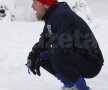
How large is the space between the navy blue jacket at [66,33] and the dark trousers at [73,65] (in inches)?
2.1

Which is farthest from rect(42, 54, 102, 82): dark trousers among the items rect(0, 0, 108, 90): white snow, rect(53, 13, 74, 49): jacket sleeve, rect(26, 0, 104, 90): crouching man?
rect(0, 0, 108, 90): white snow

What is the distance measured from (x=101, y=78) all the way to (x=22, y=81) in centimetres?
97

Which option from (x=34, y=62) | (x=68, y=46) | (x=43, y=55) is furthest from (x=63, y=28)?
(x=34, y=62)

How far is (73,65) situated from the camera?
4.29 m

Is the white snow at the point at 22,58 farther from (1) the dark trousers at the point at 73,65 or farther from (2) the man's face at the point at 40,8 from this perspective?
(2) the man's face at the point at 40,8

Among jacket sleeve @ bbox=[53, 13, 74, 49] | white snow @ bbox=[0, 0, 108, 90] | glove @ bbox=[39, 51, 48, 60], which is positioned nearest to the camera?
jacket sleeve @ bbox=[53, 13, 74, 49]

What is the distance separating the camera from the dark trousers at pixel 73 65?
4.23m

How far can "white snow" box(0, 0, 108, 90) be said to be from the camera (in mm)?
5238

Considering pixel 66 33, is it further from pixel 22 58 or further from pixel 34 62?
pixel 22 58

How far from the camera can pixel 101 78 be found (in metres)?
5.48

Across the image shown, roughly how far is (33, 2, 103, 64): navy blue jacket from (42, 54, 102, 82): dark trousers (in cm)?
5

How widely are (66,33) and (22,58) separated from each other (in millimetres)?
2207

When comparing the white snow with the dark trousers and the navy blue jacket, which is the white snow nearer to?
the dark trousers

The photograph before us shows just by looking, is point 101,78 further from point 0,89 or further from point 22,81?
point 0,89
